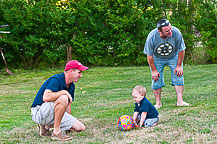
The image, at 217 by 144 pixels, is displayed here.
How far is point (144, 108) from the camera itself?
5281 mm

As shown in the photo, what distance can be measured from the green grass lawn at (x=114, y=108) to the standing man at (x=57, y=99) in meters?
0.24

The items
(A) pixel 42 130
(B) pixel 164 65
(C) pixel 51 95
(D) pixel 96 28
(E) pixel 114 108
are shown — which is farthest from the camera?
(D) pixel 96 28

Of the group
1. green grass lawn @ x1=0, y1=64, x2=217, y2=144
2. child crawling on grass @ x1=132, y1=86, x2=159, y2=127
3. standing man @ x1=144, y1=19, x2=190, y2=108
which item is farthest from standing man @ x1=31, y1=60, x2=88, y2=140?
standing man @ x1=144, y1=19, x2=190, y2=108

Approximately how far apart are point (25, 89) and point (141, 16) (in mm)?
6068

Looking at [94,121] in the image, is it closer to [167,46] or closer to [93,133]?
[93,133]

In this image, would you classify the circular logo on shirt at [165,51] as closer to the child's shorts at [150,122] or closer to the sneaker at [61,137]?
the child's shorts at [150,122]

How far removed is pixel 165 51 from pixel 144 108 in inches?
63.0

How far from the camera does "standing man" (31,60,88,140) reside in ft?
15.8

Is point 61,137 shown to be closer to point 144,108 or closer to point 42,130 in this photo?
point 42,130

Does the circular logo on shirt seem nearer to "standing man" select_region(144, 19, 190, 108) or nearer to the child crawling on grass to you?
"standing man" select_region(144, 19, 190, 108)

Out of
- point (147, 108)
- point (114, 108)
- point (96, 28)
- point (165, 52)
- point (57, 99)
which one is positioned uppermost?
point (96, 28)

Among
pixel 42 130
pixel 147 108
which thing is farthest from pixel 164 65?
pixel 42 130

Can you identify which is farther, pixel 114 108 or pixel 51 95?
pixel 114 108

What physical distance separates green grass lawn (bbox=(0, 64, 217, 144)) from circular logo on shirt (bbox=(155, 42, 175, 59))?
3.33 feet
